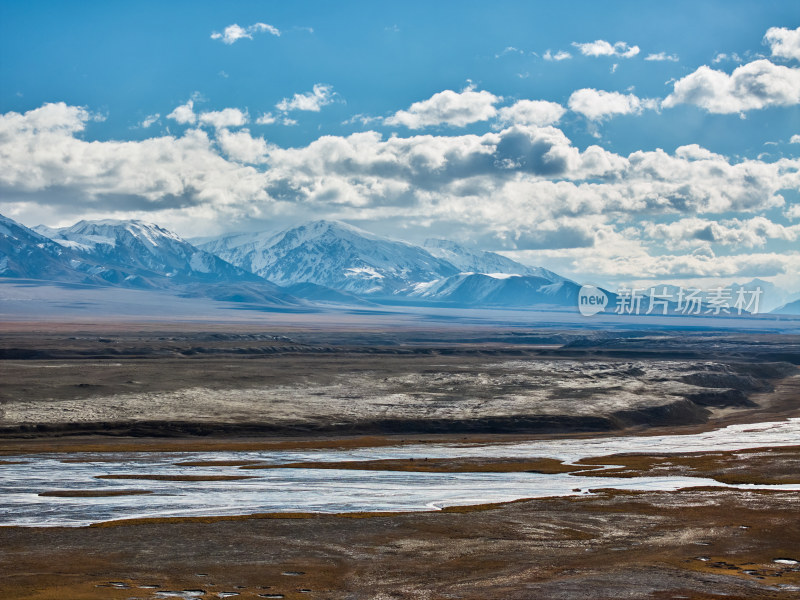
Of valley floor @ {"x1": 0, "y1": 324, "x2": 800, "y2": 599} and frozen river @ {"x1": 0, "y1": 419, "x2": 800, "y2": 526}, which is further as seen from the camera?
frozen river @ {"x1": 0, "y1": 419, "x2": 800, "y2": 526}

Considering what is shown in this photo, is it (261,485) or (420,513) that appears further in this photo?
(261,485)

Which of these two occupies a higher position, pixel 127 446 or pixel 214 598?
pixel 214 598

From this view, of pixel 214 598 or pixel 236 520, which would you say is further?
pixel 236 520

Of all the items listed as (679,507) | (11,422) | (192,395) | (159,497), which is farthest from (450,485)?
(192,395)

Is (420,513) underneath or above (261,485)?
above

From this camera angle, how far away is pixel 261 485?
56.5 meters

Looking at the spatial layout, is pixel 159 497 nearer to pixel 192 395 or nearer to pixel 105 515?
pixel 105 515

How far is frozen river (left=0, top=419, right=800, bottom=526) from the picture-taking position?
47125 millimetres

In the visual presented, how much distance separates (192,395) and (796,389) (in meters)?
103

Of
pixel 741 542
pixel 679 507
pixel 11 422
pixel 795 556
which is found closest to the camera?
pixel 795 556

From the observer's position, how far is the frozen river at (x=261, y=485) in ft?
155

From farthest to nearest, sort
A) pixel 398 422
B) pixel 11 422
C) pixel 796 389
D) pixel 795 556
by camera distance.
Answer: pixel 796 389 < pixel 398 422 < pixel 11 422 < pixel 795 556

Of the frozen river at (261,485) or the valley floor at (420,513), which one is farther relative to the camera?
the frozen river at (261,485)

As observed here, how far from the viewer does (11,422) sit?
8644 centimetres
